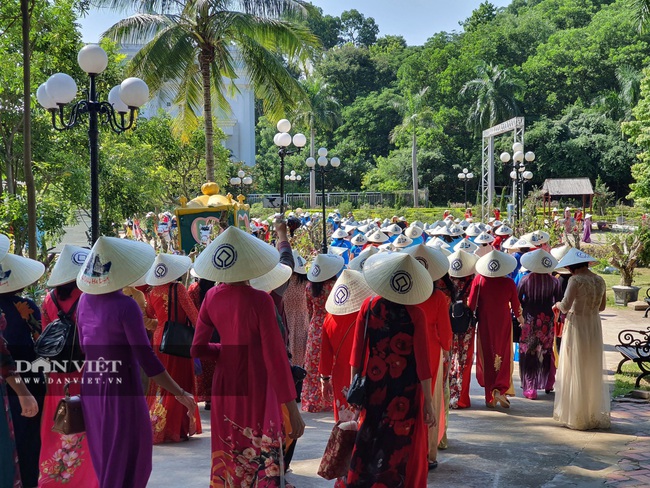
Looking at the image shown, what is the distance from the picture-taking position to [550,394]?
351 inches

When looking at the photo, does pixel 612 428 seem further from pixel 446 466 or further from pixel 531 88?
pixel 531 88

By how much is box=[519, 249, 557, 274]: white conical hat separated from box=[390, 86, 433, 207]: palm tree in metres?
41.8

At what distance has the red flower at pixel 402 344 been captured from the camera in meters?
4.55

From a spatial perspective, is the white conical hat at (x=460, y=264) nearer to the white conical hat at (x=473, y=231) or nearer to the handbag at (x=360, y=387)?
the handbag at (x=360, y=387)

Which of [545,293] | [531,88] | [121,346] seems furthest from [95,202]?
[531,88]

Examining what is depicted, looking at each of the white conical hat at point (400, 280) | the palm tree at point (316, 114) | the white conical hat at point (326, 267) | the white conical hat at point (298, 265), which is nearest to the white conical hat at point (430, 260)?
the white conical hat at point (400, 280)

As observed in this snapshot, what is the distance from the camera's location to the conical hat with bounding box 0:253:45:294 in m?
5.01

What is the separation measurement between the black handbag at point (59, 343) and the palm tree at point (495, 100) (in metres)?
48.4

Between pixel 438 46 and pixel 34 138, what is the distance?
50918mm

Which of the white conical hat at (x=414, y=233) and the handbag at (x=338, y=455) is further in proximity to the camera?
the white conical hat at (x=414, y=233)

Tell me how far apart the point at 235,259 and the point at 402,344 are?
3.66 ft

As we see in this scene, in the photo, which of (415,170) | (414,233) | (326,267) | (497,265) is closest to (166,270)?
(326,267)

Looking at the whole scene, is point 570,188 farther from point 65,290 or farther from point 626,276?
point 65,290

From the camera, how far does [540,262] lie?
8.44 meters
